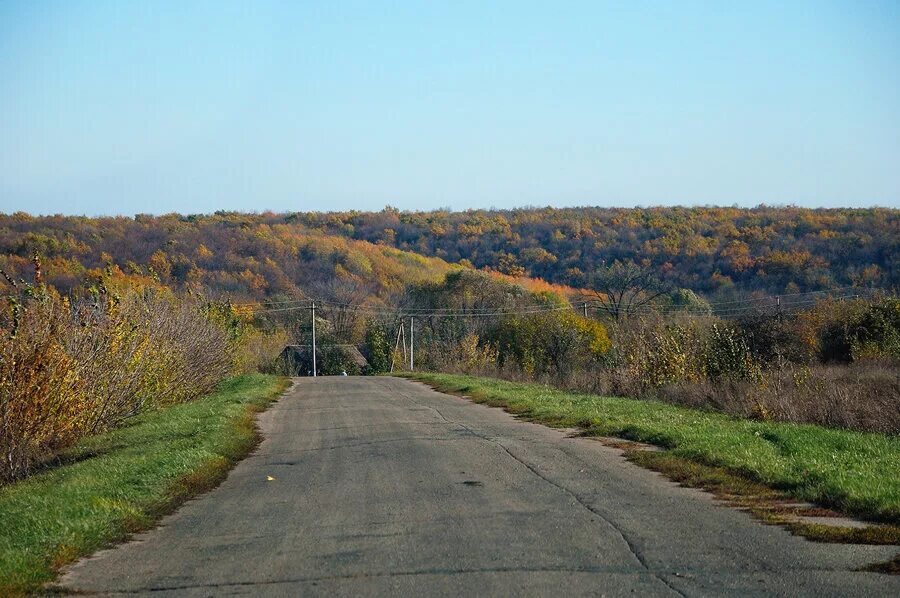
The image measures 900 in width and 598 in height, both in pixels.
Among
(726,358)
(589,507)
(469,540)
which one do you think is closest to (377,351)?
(726,358)

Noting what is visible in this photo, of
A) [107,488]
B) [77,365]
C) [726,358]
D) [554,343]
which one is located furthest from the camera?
[554,343]

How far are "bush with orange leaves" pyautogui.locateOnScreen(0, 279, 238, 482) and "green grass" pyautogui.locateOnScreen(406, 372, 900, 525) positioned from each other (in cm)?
927

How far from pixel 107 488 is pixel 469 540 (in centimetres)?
543

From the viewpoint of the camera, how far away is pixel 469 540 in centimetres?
825

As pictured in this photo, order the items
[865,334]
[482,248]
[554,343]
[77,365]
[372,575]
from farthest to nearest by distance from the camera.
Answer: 1. [482,248]
2. [554,343]
3. [865,334]
4. [77,365]
5. [372,575]

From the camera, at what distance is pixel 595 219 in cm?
11925

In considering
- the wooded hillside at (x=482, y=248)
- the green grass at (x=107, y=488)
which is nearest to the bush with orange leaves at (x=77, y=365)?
the green grass at (x=107, y=488)

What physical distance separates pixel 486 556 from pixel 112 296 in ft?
54.7

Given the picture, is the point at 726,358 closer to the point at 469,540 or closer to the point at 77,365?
the point at 77,365

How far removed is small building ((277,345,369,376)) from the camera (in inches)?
3022

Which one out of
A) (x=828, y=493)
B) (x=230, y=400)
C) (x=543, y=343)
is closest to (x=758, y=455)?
(x=828, y=493)

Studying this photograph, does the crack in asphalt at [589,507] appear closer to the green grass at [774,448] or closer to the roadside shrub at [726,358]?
the green grass at [774,448]

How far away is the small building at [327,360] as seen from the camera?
7675cm

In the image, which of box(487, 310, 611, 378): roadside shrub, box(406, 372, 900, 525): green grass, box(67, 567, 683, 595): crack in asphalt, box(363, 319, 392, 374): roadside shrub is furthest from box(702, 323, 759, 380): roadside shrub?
box(363, 319, 392, 374): roadside shrub
